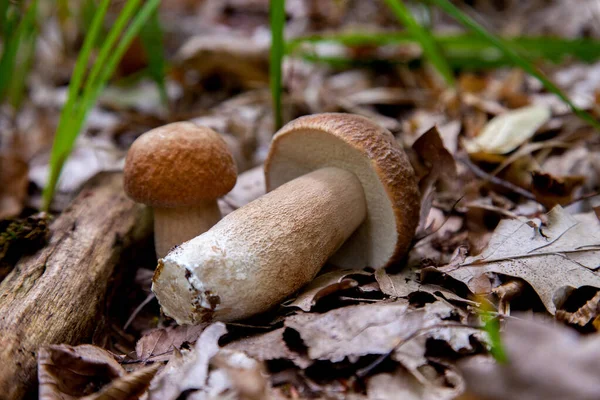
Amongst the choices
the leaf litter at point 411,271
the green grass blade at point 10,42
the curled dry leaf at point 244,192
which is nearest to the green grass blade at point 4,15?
the green grass blade at point 10,42

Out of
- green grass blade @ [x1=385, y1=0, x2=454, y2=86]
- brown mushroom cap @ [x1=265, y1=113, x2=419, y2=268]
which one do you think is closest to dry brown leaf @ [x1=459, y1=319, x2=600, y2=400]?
brown mushroom cap @ [x1=265, y1=113, x2=419, y2=268]

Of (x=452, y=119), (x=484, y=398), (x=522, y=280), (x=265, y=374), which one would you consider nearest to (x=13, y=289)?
(x=265, y=374)

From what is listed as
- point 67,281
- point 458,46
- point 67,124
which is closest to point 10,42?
point 67,124

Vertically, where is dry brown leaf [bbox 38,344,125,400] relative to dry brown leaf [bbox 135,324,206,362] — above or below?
above

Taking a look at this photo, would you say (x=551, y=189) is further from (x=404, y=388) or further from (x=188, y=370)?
(x=188, y=370)

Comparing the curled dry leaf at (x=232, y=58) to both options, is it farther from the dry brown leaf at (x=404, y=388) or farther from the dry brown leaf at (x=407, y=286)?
the dry brown leaf at (x=404, y=388)

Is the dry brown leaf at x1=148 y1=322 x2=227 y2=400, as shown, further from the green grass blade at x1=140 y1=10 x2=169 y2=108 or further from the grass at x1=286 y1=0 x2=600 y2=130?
the green grass blade at x1=140 y1=10 x2=169 y2=108
